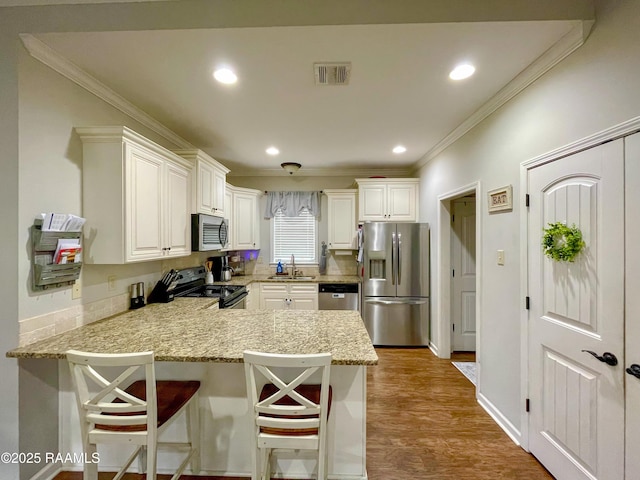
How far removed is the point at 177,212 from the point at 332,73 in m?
1.85

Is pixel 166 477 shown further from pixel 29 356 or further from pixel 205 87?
pixel 205 87

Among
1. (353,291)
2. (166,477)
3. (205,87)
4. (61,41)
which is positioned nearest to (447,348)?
(353,291)

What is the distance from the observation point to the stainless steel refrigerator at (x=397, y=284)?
12.5 feet

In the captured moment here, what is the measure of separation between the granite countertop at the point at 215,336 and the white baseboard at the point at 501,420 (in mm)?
1412

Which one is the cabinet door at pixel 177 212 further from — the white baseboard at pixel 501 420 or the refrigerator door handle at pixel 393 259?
the white baseboard at pixel 501 420

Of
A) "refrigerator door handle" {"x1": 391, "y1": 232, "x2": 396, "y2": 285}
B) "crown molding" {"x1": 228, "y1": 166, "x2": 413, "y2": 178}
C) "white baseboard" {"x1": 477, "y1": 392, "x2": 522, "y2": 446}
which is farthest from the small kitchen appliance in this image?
"white baseboard" {"x1": 477, "y1": 392, "x2": 522, "y2": 446}

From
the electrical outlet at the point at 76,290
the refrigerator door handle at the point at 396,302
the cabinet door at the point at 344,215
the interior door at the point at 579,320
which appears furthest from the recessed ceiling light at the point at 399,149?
the electrical outlet at the point at 76,290

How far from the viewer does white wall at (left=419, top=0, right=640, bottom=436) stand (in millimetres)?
1308

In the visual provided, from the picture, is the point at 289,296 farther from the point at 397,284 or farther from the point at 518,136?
the point at 518,136

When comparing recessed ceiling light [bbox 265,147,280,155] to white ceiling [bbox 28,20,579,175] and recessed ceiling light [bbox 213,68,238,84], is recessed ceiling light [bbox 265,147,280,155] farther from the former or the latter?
recessed ceiling light [bbox 213,68,238,84]

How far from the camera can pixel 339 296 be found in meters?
4.02

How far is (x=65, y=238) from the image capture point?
5.71ft

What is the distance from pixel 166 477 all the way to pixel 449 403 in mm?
2323

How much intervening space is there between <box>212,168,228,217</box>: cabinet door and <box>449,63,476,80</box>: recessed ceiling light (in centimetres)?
262
